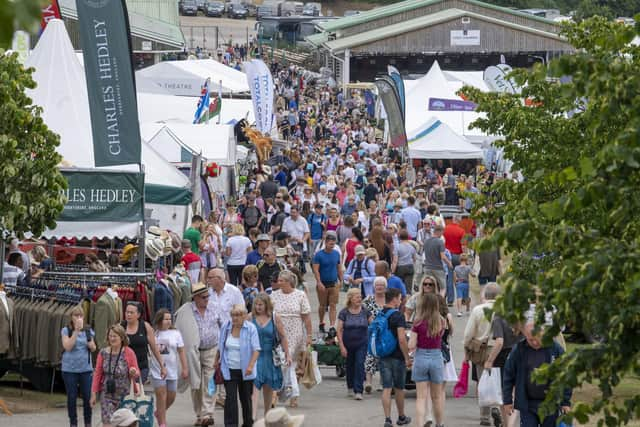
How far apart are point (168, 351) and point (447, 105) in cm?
3342

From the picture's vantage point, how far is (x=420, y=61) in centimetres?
7688

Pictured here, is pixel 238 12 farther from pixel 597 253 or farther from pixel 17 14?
pixel 17 14

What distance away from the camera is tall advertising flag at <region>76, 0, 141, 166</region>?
1503 cm

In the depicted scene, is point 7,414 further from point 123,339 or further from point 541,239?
point 541,239

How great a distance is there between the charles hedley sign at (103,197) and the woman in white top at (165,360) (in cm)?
302

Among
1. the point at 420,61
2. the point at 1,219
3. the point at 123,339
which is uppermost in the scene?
the point at 420,61

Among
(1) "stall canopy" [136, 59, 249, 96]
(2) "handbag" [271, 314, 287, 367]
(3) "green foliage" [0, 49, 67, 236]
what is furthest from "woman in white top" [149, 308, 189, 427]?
(1) "stall canopy" [136, 59, 249, 96]

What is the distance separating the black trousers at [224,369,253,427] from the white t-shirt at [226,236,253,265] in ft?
25.9

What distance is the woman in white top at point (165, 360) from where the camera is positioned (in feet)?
39.3

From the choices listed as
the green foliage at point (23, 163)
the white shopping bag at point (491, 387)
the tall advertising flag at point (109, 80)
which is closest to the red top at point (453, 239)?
the tall advertising flag at point (109, 80)

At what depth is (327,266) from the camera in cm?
1877

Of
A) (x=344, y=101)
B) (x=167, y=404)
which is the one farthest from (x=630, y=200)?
(x=344, y=101)

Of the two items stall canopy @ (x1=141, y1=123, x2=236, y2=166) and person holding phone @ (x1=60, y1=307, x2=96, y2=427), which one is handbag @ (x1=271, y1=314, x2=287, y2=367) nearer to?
person holding phone @ (x1=60, y1=307, x2=96, y2=427)

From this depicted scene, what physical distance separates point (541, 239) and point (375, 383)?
932cm
